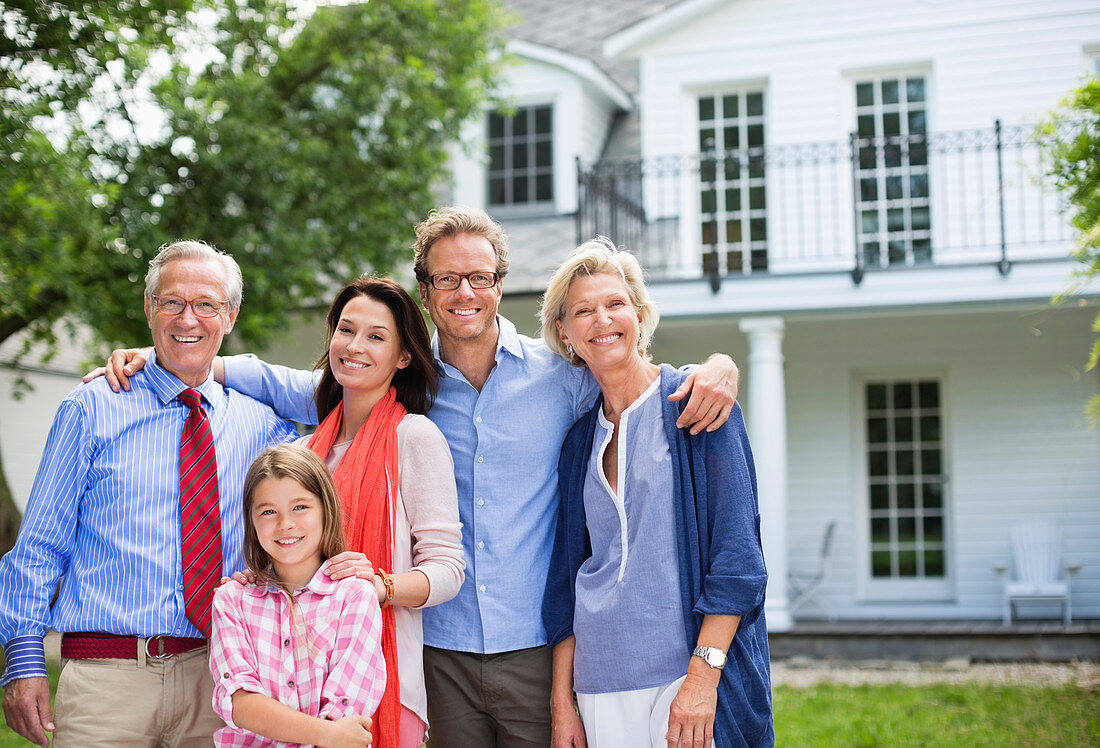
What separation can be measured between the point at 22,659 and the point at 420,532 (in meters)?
1.06

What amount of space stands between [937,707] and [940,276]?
390 cm

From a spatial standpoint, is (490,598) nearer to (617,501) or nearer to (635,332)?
(617,501)

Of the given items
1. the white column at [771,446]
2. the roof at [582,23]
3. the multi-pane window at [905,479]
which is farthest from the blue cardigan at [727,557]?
the roof at [582,23]

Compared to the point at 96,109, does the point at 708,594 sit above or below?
below

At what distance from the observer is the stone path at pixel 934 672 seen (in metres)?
7.88

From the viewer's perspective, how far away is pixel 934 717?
661 cm

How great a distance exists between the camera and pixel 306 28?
31.3 feet

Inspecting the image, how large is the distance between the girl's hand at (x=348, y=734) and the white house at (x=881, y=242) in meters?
7.40

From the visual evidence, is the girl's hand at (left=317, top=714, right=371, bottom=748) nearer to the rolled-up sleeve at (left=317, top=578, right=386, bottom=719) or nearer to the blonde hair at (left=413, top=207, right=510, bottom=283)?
the rolled-up sleeve at (left=317, top=578, right=386, bottom=719)

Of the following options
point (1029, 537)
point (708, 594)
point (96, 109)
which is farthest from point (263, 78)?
point (1029, 537)

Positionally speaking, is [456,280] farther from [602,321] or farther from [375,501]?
[375,501]

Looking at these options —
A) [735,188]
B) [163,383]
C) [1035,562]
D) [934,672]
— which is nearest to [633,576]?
[163,383]

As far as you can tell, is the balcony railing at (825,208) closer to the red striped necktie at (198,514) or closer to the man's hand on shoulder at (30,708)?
the red striped necktie at (198,514)

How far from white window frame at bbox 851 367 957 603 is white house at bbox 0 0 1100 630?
0.02 metres
